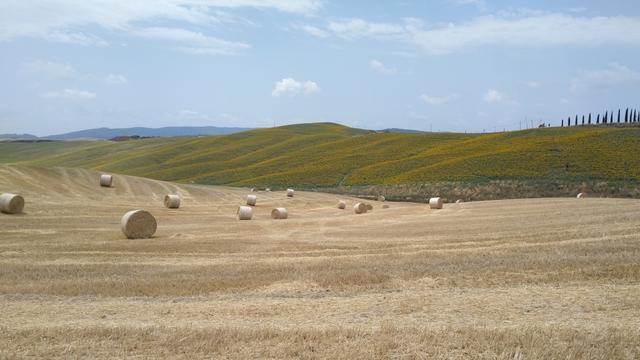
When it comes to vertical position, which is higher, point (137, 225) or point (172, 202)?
point (172, 202)

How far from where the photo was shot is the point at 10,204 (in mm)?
33156

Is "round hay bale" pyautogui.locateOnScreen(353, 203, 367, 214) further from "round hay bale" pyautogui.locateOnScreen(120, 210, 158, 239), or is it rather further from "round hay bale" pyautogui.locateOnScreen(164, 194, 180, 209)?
"round hay bale" pyautogui.locateOnScreen(120, 210, 158, 239)

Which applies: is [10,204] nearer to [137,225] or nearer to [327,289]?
[137,225]

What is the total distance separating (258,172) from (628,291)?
295 ft

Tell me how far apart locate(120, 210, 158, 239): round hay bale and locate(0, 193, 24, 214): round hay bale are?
28.8 ft

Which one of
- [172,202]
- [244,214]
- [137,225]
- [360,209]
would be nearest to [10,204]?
[137,225]

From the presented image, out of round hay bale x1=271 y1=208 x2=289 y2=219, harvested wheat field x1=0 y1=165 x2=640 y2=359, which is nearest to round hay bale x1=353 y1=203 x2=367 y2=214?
round hay bale x1=271 y1=208 x2=289 y2=219

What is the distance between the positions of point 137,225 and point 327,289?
48.1ft

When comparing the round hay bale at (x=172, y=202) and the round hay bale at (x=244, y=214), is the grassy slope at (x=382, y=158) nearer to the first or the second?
the round hay bale at (x=172, y=202)

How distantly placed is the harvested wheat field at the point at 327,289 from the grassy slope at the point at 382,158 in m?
42.9

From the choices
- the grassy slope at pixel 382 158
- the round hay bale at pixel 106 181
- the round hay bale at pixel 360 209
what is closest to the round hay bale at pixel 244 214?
the round hay bale at pixel 360 209

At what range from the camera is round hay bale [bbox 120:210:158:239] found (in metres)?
27.9

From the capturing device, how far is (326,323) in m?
12.0

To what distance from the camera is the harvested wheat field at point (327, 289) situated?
33.3 feet
